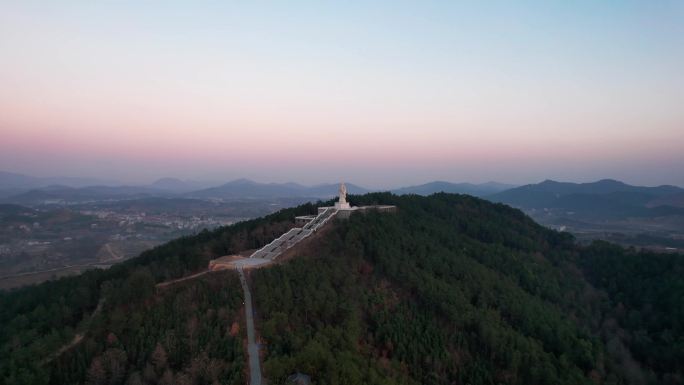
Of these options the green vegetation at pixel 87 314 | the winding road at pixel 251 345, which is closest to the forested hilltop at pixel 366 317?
the green vegetation at pixel 87 314

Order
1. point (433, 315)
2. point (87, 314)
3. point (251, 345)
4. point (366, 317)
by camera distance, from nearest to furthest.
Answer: point (251, 345), point (87, 314), point (366, 317), point (433, 315)

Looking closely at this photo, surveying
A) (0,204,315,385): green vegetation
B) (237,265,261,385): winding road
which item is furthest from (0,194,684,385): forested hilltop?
(237,265,261,385): winding road

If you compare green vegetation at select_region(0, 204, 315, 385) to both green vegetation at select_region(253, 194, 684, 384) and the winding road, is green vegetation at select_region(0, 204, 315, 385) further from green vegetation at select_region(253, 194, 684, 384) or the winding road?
green vegetation at select_region(253, 194, 684, 384)

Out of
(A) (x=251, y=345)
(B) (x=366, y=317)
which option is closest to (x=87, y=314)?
(A) (x=251, y=345)

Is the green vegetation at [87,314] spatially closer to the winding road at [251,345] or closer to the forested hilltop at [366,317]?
the forested hilltop at [366,317]

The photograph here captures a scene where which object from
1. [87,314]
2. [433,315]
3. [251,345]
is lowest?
[433,315]

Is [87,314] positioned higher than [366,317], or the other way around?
[87,314]

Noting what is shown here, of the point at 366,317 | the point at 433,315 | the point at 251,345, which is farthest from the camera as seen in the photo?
the point at 433,315

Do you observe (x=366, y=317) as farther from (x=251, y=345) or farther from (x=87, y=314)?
(x=87, y=314)
